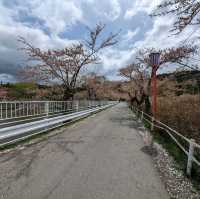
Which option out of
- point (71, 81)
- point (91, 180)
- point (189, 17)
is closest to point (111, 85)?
point (71, 81)

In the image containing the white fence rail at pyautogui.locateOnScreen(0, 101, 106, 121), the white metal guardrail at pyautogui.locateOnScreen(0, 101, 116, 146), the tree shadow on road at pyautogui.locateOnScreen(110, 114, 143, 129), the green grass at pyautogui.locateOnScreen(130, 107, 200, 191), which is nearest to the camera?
the green grass at pyautogui.locateOnScreen(130, 107, 200, 191)

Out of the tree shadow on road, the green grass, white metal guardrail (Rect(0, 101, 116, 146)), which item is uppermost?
white metal guardrail (Rect(0, 101, 116, 146))

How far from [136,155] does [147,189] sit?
2.31 m

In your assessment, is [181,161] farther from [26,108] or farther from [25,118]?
[26,108]

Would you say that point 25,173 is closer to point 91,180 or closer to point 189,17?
point 91,180

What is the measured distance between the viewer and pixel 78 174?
425 centimetres

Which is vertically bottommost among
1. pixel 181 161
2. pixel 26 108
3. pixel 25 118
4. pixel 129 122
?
pixel 129 122

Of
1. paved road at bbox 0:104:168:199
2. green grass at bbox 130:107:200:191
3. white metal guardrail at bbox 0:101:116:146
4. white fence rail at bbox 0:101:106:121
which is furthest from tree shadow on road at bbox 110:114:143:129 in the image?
paved road at bbox 0:104:168:199

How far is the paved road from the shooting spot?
3.39 m

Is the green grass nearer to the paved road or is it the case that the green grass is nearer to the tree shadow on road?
the paved road

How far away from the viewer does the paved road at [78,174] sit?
133 inches

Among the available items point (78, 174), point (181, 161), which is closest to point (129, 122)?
point (181, 161)

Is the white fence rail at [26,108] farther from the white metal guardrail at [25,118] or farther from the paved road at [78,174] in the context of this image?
the paved road at [78,174]

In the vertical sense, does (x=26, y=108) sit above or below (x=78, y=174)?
above
